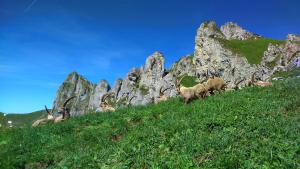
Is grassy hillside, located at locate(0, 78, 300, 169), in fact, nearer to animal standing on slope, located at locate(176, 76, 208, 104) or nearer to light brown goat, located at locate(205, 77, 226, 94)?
animal standing on slope, located at locate(176, 76, 208, 104)

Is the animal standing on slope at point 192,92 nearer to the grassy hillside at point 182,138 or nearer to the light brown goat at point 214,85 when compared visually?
the grassy hillside at point 182,138

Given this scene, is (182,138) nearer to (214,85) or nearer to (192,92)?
(192,92)

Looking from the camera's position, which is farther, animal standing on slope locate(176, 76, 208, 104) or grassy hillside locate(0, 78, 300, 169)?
animal standing on slope locate(176, 76, 208, 104)

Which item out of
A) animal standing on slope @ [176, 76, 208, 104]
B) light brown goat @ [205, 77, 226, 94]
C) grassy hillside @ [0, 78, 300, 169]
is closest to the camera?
grassy hillside @ [0, 78, 300, 169]

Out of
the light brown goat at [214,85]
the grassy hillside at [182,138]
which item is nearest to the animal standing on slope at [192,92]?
the grassy hillside at [182,138]

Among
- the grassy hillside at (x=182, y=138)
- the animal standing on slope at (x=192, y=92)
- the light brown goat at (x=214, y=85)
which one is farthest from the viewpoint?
the light brown goat at (x=214, y=85)

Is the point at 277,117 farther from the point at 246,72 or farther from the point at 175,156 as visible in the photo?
the point at 246,72

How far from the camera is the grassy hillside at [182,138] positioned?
15.0 meters

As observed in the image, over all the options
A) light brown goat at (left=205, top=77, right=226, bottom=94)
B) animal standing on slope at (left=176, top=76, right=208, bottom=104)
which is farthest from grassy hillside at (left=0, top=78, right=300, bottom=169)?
light brown goat at (left=205, top=77, right=226, bottom=94)

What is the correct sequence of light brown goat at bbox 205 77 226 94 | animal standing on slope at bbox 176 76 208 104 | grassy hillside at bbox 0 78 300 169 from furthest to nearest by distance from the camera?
light brown goat at bbox 205 77 226 94 → animal standing on slope at bbox 176 76 208 104 → grassy hillside at bbox 0 78 300 169

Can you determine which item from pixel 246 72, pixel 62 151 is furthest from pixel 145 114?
pixel 246 72

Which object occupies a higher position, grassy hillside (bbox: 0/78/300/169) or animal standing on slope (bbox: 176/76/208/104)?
animal standing on slope (bbox: 176/76/208/104)

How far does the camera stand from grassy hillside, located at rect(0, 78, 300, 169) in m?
15.0

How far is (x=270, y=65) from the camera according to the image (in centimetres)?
19475
